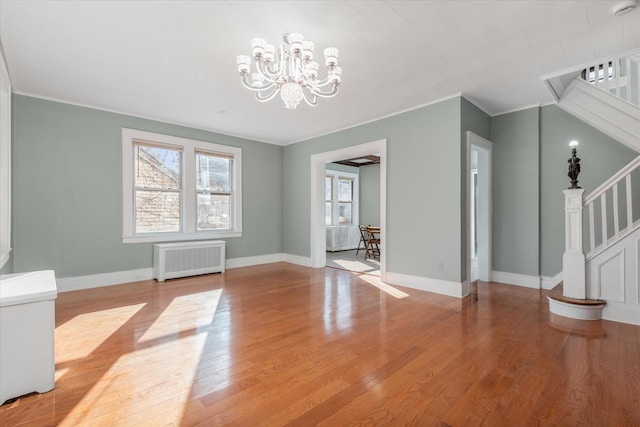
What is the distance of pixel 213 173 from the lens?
5898 mm

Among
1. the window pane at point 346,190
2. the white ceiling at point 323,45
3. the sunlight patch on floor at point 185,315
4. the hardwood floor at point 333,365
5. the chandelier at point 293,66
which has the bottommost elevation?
the hardwood floor at point 333,365

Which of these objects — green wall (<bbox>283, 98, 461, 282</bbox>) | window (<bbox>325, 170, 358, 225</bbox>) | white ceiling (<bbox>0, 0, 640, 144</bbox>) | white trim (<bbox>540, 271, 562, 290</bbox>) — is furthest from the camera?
window (<bbox>325, 170, 358, 225</bbox>)

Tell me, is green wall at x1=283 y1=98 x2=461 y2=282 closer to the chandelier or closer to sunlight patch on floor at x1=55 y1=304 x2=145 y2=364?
the chandelier

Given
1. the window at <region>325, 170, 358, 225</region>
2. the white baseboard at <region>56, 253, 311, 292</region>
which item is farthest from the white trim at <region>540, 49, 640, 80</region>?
the window at <region>325, 170, 358, 225</region>

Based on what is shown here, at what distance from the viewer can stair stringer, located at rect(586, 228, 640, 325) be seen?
300cm

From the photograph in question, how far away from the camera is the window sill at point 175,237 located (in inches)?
192

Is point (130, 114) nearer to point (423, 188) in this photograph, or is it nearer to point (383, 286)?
point (423, 188)

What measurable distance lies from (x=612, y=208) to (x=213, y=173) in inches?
245

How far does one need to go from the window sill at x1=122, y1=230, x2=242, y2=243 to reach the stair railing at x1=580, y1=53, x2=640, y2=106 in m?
5.90

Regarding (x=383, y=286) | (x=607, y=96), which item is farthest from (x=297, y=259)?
(x=607, y=96)

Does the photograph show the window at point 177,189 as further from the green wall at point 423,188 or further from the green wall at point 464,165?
the green wall at point 464,165

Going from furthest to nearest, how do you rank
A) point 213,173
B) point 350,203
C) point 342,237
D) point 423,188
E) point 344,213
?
point 350,203, point 344,213, point 342,237, point 213,173, point 423,188

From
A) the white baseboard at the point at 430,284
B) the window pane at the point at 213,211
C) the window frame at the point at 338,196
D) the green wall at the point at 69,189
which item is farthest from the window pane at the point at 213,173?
the white baseboard at the point at 430,284

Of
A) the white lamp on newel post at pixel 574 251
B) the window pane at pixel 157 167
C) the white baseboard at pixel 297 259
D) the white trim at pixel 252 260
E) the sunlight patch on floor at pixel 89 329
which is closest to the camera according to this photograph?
the sunlight patch on floor at pixel 89 329
